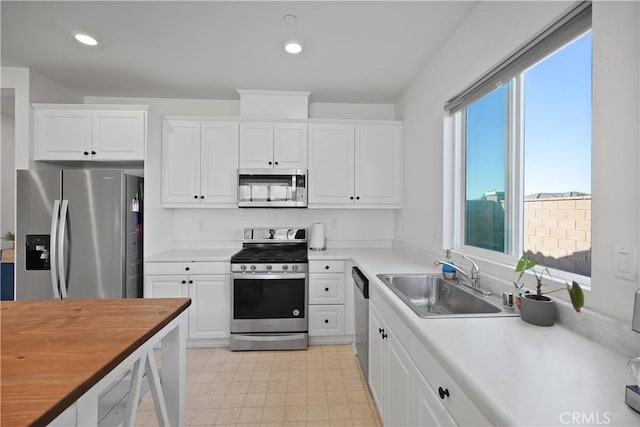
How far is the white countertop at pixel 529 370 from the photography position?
633 mm

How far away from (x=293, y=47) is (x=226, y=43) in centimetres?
52

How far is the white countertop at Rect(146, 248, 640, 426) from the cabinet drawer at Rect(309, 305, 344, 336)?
1.69 meters

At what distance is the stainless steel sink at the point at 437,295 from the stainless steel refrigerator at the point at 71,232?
7.56ft

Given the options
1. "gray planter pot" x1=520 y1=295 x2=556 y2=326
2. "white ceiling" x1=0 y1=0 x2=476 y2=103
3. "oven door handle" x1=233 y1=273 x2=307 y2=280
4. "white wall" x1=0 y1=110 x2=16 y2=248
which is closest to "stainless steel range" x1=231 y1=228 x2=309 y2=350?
"oven door handle" x1=233 y1=273 x2=307 y2=280

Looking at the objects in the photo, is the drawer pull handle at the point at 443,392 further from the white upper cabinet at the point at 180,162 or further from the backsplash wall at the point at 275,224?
the white upper cabinet at the point at 180,162

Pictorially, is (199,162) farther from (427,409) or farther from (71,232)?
(427,409)

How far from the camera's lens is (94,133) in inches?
106

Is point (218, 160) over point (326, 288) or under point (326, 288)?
over

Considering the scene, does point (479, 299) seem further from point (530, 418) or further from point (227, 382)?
point (227, 382)

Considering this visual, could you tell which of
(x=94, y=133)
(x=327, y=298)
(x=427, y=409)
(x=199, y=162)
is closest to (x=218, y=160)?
(x=199, y=162)

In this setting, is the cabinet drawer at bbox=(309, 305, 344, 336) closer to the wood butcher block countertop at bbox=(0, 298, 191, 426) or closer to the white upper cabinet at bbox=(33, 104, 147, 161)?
the wood butcher block countertop at bbox=(0, 298, 191, 426)

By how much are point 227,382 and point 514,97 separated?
9.23ft

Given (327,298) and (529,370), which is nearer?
(529,370)

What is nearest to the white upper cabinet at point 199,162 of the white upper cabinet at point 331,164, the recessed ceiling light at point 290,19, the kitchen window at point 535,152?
the white upper cabinet at point 331,164
